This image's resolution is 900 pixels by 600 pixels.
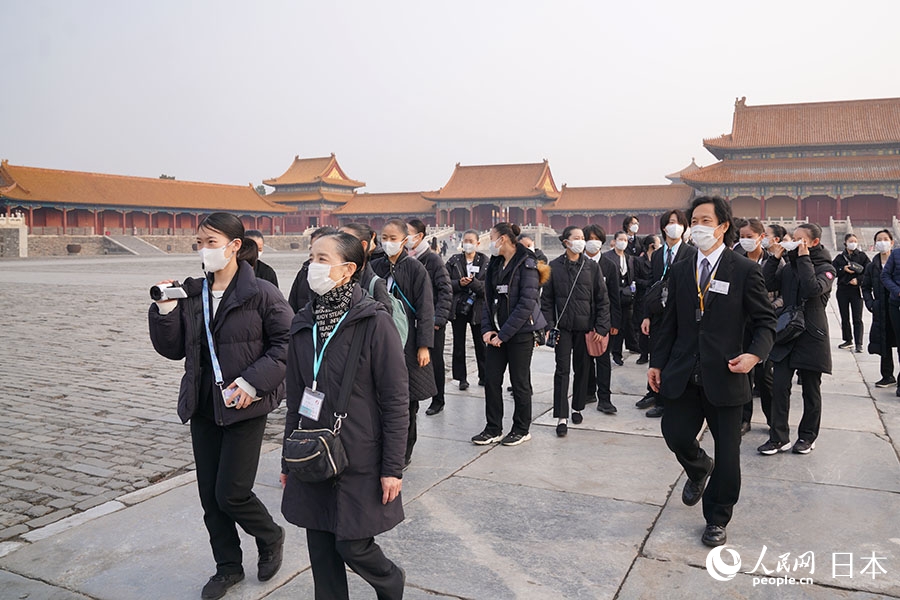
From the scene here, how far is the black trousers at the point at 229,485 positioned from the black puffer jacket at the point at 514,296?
2.29m

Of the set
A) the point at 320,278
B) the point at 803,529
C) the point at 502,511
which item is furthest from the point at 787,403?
the point at 320,278

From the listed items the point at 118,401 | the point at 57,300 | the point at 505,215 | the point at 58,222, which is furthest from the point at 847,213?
the point at 58,222

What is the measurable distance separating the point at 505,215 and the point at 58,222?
29910 millimetres

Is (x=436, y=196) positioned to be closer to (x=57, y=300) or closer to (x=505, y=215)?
(x=505, y=215)

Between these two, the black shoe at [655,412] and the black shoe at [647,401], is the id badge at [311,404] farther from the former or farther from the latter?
the black shoe at [647,401]

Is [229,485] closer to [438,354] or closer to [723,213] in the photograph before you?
[723,213]

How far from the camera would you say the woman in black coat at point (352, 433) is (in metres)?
2.38

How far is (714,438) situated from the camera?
343 cm

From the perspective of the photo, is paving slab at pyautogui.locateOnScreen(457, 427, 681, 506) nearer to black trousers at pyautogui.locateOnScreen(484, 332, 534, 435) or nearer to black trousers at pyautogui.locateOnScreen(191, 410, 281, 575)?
black trousers at pyautogui.locateOnScreen(484, 332, 534, 435)

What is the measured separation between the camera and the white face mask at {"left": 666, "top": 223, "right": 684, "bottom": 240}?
235 inches

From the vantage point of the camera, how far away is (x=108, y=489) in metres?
4.23

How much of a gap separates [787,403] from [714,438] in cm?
173

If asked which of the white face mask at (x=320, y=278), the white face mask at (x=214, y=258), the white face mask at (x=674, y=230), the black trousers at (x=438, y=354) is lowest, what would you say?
the black trousers at (x=438, y=354)

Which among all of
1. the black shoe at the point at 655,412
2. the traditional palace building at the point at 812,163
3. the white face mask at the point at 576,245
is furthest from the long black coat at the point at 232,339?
the traditional palace building at the point at 812,163
